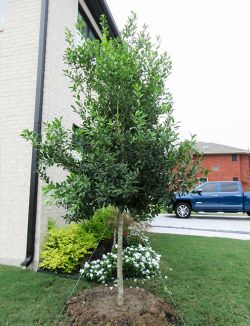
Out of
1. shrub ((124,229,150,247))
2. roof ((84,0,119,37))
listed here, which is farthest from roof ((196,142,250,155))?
shrub ((124,229,150,247))

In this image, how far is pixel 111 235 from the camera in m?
6.00

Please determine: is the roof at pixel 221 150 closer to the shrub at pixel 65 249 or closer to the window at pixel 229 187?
the window at pixel 229 187

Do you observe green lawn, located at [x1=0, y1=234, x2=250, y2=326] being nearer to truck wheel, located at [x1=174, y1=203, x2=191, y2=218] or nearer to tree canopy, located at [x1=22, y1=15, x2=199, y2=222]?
tree canopy, located at [x1=22, y1=15, x2=199, y2=222]

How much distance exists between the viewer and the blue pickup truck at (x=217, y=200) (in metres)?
13.5

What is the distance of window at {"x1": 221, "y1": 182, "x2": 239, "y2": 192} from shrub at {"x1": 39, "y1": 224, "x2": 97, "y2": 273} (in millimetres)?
9956

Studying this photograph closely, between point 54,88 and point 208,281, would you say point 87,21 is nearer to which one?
point 54,88

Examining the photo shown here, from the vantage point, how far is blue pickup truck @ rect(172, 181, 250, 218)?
530 inches

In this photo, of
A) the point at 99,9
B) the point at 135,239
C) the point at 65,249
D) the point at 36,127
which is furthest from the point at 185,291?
the point at 99,9

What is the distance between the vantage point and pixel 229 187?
45.2 feet

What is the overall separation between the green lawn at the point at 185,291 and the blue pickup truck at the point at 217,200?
7.53 meters

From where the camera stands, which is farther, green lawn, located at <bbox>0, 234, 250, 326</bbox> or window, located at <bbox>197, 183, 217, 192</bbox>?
window, located at <bbox>197, 183, 217, 192</bbox>

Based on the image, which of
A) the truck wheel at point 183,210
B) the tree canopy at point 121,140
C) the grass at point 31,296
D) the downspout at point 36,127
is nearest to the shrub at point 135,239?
the grass at point 31,296

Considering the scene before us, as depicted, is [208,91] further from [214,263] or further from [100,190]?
[100,190]

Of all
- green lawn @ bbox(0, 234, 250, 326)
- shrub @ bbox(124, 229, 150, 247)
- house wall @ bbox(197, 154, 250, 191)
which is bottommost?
green lawn @ bbox(0, 234, 250, 326)
